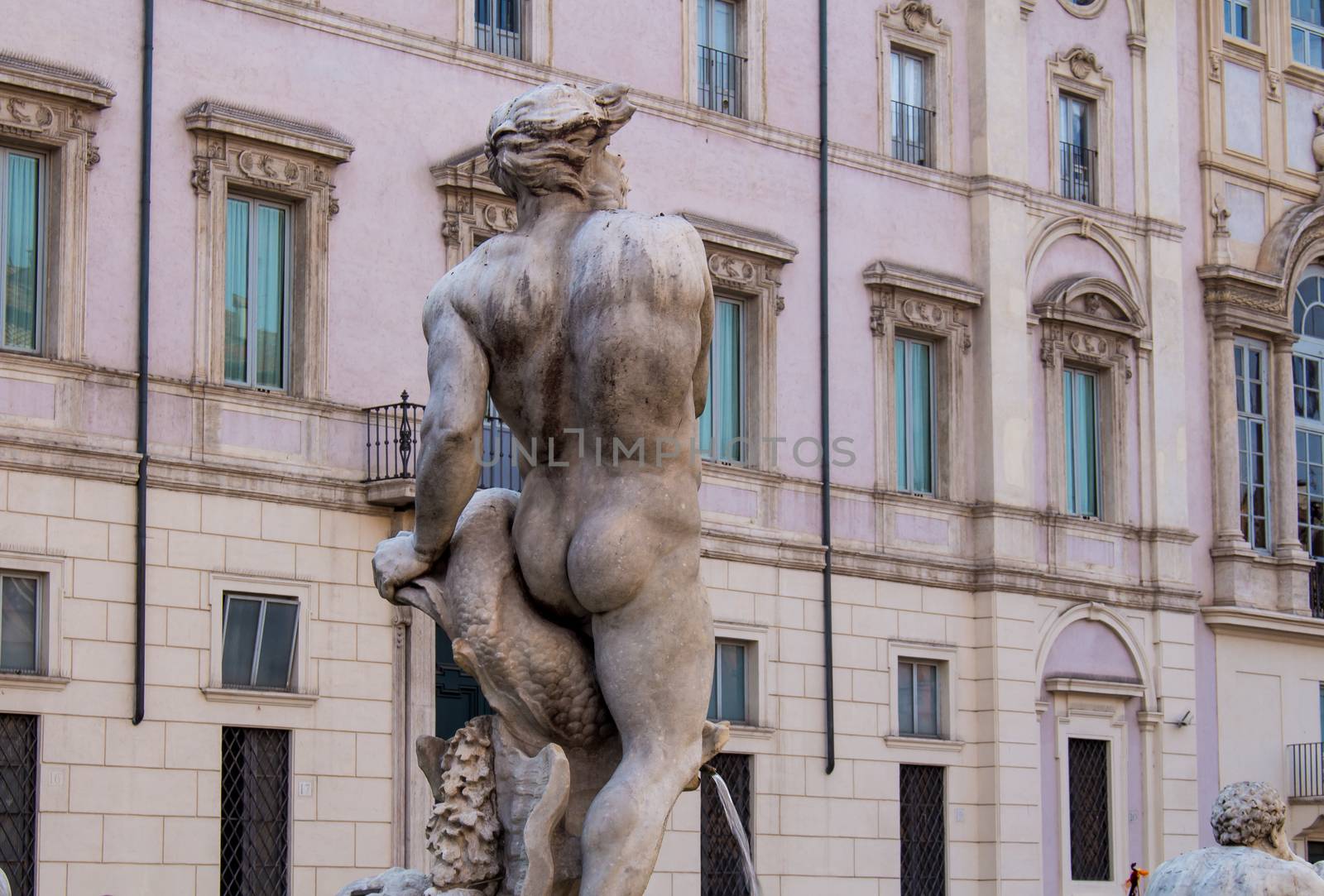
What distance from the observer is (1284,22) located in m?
33.3

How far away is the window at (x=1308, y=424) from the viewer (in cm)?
3225

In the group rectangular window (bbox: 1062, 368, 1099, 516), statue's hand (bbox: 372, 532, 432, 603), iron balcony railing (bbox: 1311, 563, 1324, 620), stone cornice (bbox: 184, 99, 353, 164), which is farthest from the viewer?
iron balcony railing (bbox: 1311, 563, 1324, 620)

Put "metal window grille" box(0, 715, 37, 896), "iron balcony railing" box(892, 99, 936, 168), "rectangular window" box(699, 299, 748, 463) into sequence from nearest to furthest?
"metal window grille" box(0, 715, 37, 896), "rectangular window" box(699, 299, 748, 463), "iron balcony railing" box(892, 99, 936, 168)

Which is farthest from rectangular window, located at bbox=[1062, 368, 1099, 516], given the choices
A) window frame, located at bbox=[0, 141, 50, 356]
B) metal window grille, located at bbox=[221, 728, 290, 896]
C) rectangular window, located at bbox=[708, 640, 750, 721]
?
window frame, located at bbox=[0, 141, 50, 356]

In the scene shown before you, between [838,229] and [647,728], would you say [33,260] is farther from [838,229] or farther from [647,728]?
[647,728]

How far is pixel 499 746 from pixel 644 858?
538mm

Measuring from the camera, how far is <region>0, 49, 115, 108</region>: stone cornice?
2014 centimetres

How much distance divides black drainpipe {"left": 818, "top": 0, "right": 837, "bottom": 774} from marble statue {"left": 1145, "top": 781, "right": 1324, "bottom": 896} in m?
18.7

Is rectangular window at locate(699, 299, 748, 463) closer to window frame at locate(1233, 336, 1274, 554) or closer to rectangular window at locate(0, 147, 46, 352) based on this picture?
rectangular window at locate(0, 147, 46, 352)

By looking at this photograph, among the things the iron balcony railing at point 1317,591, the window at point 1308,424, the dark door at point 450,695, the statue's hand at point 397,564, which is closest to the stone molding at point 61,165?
the dark door at point 450,695

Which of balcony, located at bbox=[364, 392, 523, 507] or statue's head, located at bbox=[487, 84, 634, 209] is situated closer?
statue's head, located at bbox=[487, 84, 634, 209]

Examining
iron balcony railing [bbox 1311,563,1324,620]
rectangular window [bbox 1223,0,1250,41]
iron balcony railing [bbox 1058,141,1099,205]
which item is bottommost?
iron balcony railing [bbox 1311,563,1324,620]

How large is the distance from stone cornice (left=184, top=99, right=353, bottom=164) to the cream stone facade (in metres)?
0.05

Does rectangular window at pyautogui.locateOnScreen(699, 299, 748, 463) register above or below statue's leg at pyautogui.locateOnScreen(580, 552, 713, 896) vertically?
above
